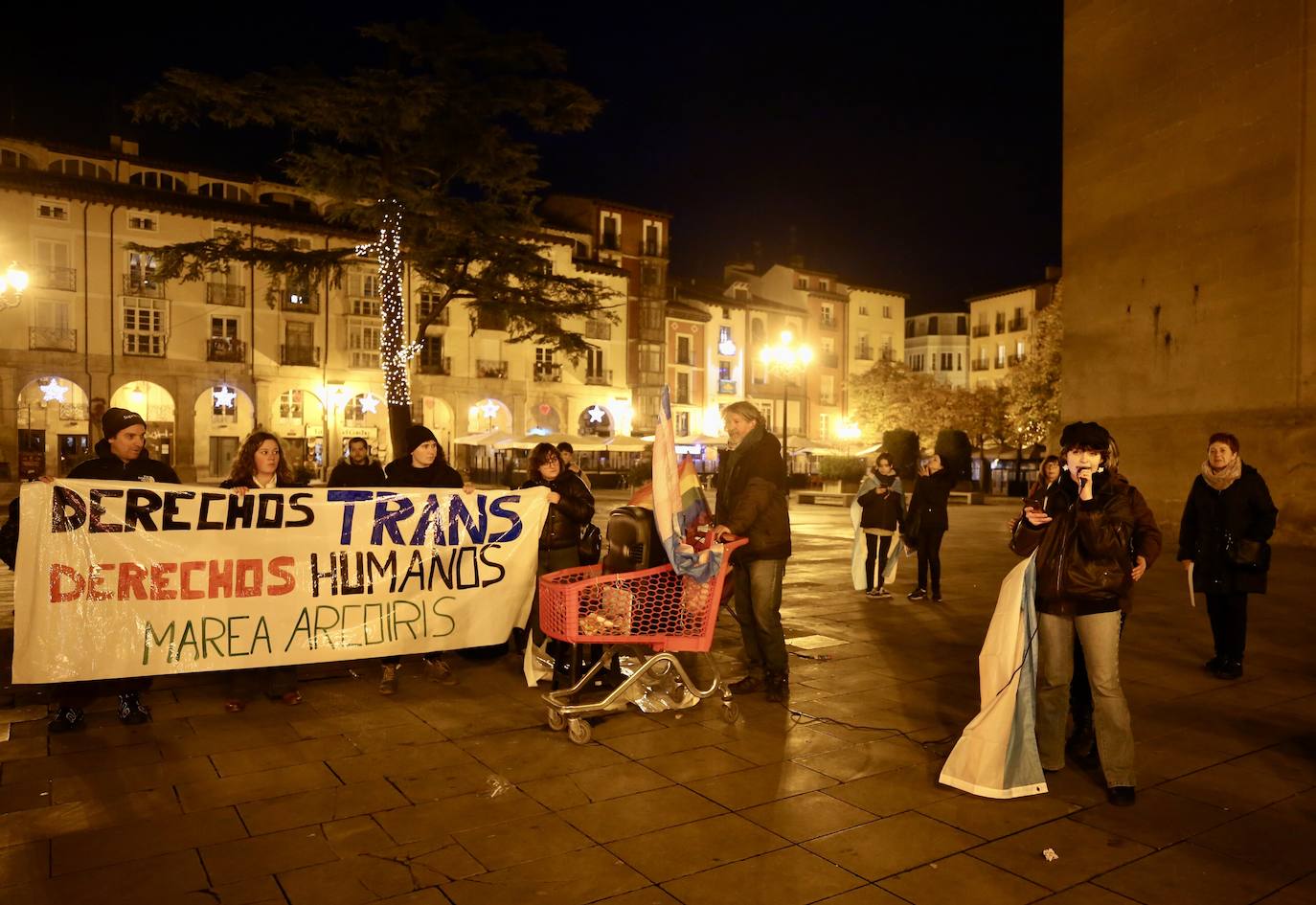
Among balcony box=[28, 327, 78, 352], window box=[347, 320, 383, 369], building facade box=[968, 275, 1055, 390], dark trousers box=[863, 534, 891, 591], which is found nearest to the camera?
dark trousers box=[863, 534, 891, 591]

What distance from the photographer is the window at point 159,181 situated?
149ft

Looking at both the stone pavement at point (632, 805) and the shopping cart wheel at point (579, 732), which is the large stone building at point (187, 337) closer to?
the stone pavement at point (632, 805)

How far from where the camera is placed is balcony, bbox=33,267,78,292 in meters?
41.1

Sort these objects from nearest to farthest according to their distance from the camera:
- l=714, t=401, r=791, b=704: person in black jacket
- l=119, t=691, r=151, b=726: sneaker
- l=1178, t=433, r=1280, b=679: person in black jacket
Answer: l=119, t=691, r=151, b=726: sneaker
l=714, t=401, r=791, b=704: person in black jacket
l=1178, t=433, r=1280, b=679: person in black jacket

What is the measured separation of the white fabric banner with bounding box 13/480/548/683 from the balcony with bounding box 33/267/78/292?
42.4 meters

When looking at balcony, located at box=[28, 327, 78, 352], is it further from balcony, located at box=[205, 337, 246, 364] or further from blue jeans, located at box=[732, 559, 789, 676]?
blue jeans, located at box=[732, 559, 789, 676]

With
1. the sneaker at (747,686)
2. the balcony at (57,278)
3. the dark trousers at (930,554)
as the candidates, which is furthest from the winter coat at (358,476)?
the balcony at (57,278)

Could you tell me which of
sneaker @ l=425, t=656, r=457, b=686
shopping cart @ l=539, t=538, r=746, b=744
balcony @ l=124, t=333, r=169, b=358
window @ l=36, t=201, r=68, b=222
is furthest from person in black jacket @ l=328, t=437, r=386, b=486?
window @ l=36, t=201, r=68, b=222

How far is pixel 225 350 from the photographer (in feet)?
150

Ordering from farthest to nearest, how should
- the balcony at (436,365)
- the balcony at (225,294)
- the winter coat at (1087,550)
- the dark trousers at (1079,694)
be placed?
the balcony at (436,365) → the balcony at (225,294) → the dark trousers at (1079,694) → the winter coat at (1087,550)

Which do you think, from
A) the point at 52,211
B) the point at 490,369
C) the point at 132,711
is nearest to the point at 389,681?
the point at 132,711

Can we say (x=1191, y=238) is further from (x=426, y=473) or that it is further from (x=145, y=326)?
(x=145, y=326)

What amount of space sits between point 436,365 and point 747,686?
152 ft

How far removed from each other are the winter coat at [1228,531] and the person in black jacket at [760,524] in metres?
3.21
